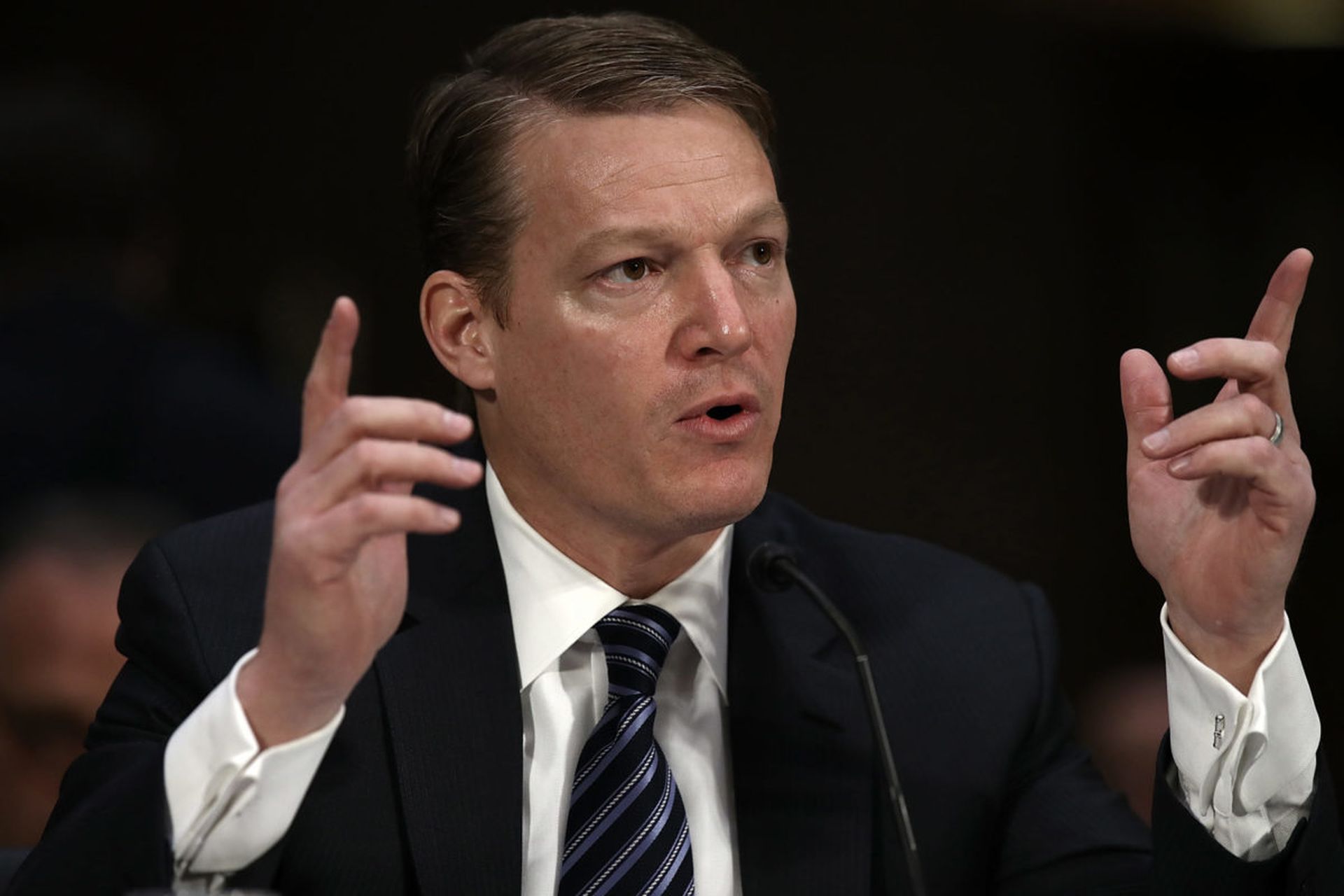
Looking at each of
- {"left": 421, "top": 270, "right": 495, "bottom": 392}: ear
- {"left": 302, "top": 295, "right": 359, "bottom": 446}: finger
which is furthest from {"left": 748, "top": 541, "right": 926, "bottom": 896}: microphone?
{"left": 302, "top": 295, "right": 359, "bottom": 446}: finger

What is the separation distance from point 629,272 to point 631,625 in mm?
441

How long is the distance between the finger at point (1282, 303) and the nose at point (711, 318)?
58cm

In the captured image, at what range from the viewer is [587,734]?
6.76 ft

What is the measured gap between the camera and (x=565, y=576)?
2133 millimetres

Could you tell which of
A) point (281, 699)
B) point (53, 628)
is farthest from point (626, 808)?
point (53, 628)

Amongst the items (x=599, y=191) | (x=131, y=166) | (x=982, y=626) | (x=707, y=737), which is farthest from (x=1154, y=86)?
(x=131, y=166)

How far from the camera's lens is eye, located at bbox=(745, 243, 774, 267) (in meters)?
2.14

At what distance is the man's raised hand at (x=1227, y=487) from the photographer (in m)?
1.73

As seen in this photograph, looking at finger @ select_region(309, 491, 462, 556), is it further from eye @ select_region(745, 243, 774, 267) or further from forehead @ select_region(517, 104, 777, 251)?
eye @ select_region(745, 243, 774, 267)

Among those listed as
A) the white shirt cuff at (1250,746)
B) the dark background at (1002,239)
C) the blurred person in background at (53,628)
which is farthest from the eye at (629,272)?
Result: the blurred person in background at (53,628)

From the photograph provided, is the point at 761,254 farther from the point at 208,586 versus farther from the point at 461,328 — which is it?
the point at 208,586

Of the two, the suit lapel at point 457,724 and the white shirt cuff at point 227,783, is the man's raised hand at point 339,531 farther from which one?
the suit lapel at point 457,724

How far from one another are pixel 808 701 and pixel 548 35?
945 millimetres

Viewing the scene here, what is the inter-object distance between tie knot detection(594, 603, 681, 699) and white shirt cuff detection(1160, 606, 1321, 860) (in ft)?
2.01
